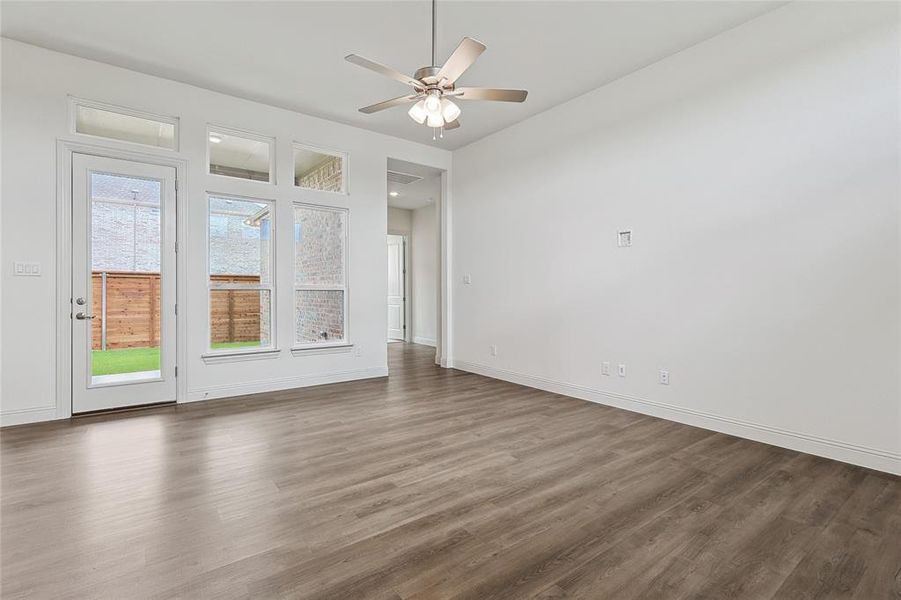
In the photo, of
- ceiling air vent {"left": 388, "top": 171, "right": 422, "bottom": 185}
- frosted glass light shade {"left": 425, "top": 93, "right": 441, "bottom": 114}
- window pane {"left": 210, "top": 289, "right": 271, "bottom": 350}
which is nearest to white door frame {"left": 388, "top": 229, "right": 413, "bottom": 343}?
ceiling air vent {"left": 388, "top": 171, "right": 422, "bottom": 185}

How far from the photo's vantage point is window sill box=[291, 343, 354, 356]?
17.4ft

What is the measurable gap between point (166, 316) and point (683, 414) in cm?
528

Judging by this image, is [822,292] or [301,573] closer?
[301,573]

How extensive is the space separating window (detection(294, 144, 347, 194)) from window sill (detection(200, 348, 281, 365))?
2.12 meters

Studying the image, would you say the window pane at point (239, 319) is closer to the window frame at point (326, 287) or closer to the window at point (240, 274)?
the window at point (240, 274)

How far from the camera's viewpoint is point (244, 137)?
16.3ft

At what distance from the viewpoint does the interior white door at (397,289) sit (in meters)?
10.3

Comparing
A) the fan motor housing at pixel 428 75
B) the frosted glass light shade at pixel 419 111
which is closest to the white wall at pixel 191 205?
the frosted glass light shade at pixel 419 111

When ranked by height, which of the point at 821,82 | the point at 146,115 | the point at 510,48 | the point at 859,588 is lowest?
the point at 859,588

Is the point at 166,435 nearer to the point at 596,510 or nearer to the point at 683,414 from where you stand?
the point at 596,510

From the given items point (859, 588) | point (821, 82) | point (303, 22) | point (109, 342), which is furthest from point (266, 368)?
point (821, 82)

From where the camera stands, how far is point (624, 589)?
67.3 inches

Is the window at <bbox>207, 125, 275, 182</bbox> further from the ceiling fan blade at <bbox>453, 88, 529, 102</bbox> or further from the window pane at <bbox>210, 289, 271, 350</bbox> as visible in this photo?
the ceiling fan blade at <bbox>453, 88, 529, 102</bbox>

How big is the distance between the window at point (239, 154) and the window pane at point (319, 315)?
60.5 inches
